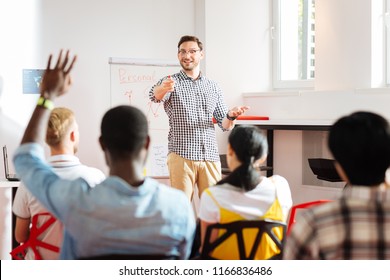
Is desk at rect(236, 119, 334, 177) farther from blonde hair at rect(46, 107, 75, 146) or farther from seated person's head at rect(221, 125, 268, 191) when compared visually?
blonde hair at rect(46, 107, 75, 146)

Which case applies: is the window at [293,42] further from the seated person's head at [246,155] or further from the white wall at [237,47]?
the seated person's head at [246,155]

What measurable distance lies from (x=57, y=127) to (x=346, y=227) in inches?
49.5

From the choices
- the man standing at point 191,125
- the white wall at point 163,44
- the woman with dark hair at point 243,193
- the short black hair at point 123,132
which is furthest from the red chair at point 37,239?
the white wall at point 163,44

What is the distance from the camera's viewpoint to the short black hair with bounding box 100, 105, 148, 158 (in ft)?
6.02

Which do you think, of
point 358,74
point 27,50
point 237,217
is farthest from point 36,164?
point 358,74

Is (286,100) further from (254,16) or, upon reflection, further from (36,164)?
(36,164)

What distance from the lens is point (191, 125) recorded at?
421cm

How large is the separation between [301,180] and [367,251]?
4.10 metres

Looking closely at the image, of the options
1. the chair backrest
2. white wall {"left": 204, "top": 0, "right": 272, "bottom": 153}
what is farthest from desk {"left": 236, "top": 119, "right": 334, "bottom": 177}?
the chair backrest

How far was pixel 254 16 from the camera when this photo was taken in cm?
605

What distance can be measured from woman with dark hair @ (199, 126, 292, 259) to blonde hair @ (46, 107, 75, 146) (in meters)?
0.61

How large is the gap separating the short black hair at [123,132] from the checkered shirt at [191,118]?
2.30 metres

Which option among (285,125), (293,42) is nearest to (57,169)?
(285,125)

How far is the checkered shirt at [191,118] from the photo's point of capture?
4.19 m
